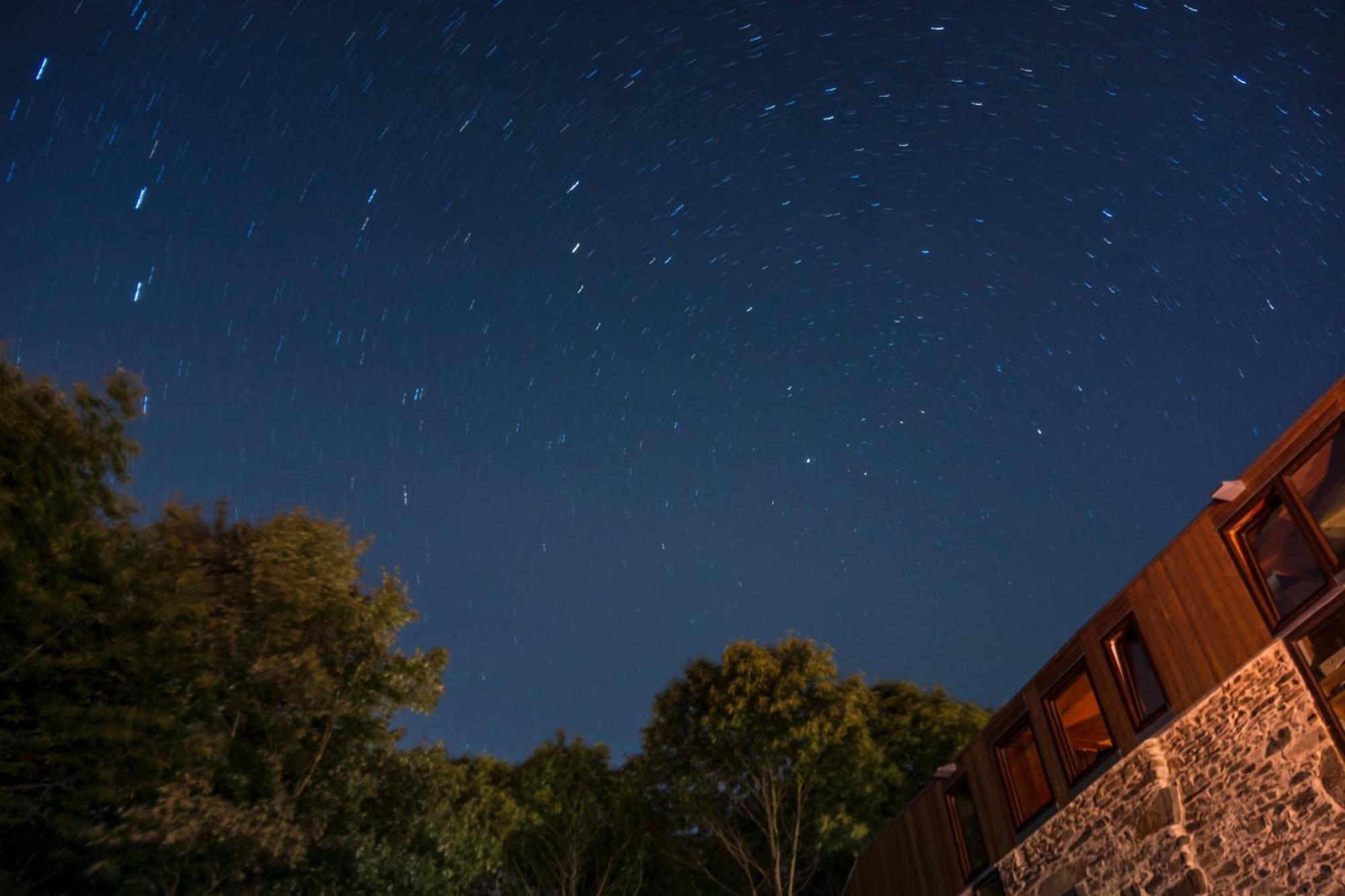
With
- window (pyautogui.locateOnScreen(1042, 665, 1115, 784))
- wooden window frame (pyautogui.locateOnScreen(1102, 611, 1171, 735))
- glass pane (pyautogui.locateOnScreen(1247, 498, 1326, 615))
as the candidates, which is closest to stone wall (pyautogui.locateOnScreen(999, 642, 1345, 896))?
wooden window frame (pyautogui.locateOnScreen(1102, 611, 1171, 735))

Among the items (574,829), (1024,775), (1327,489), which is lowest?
(1024,775)

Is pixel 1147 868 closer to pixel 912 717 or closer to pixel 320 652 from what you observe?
pixel 320 652

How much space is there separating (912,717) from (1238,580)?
16505 millimetres

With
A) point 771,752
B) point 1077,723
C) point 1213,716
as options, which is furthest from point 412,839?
point 1213,716

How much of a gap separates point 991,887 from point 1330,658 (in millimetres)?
A: 7455

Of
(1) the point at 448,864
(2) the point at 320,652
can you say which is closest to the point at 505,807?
(1) the point at 448,864

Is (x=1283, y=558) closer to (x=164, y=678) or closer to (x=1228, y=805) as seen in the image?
(x=1228, y=805)

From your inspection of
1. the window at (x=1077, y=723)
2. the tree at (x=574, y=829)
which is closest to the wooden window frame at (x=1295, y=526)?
the window at (x=1077, y=723)

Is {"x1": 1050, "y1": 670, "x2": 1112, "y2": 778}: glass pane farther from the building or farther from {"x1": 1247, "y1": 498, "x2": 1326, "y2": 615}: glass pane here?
{"x1": 1247, "y1": 498, "x2": 1326, "y2": 615}: glass pane

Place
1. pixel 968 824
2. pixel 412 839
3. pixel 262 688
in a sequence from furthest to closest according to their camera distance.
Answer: pixel 412 839 → pixel 968 824 → pixel 262 688

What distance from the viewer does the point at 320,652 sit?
14.7 meters

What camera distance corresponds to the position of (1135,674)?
11.0 m

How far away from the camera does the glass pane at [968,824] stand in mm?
13898

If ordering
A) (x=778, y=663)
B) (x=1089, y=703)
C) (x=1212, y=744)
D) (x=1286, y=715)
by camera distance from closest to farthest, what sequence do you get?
(x=1286, y=715) → (x=1212, y=744) → (x=1089, y=703) → (x=778, y=663)
